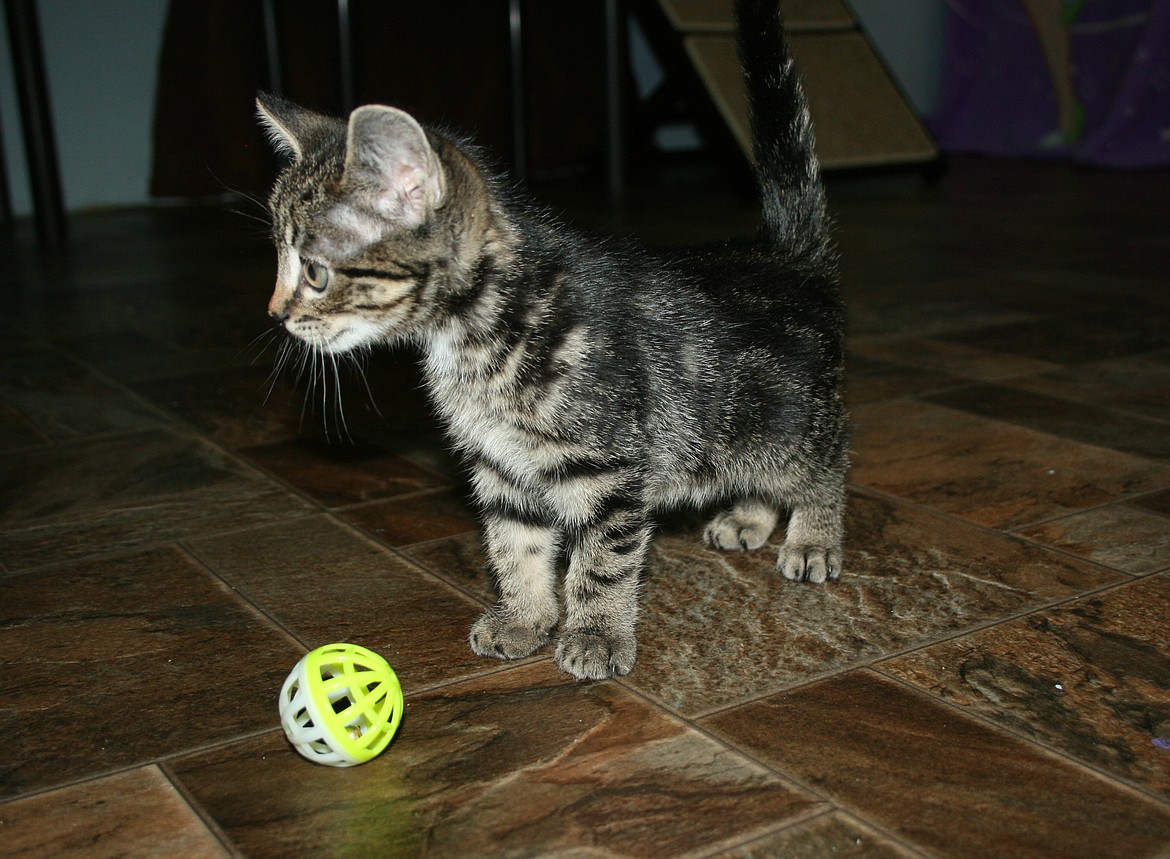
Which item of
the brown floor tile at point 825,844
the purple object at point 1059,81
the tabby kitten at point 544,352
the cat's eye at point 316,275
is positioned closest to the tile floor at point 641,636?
the brown floor tile at point 825,844

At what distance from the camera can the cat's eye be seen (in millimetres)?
1999

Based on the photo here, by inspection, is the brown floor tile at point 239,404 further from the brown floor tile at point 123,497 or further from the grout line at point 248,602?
the grout line at point 248,602

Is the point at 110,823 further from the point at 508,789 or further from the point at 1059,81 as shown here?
the point at 1059,81

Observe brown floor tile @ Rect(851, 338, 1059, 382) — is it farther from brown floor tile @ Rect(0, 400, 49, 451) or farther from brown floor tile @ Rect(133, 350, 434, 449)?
brown floor tile @ Rect(0, 400, 49, 451)

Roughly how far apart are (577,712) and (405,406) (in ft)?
6.16

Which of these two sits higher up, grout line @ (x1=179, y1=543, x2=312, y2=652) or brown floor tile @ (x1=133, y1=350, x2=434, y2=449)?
grout line @ (x1=179, y1=543, x2=312, y2=652)

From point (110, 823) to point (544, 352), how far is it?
94cm

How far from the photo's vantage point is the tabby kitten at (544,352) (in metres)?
1.97

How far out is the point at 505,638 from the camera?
6.89 feet

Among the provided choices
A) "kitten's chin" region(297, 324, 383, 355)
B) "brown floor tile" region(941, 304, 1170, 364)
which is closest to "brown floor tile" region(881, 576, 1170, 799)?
"kitten's chin" region(297, 324, 383, 355)

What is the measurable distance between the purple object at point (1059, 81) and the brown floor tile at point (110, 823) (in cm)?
814

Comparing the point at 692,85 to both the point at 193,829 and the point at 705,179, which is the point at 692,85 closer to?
the point at 705,179

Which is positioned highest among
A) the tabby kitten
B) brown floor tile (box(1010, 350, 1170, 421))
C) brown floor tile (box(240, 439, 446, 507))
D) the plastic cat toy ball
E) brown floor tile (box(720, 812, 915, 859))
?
the tabby kitten

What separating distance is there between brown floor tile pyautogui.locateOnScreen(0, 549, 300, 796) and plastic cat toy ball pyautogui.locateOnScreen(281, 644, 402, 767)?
0.21 metres
